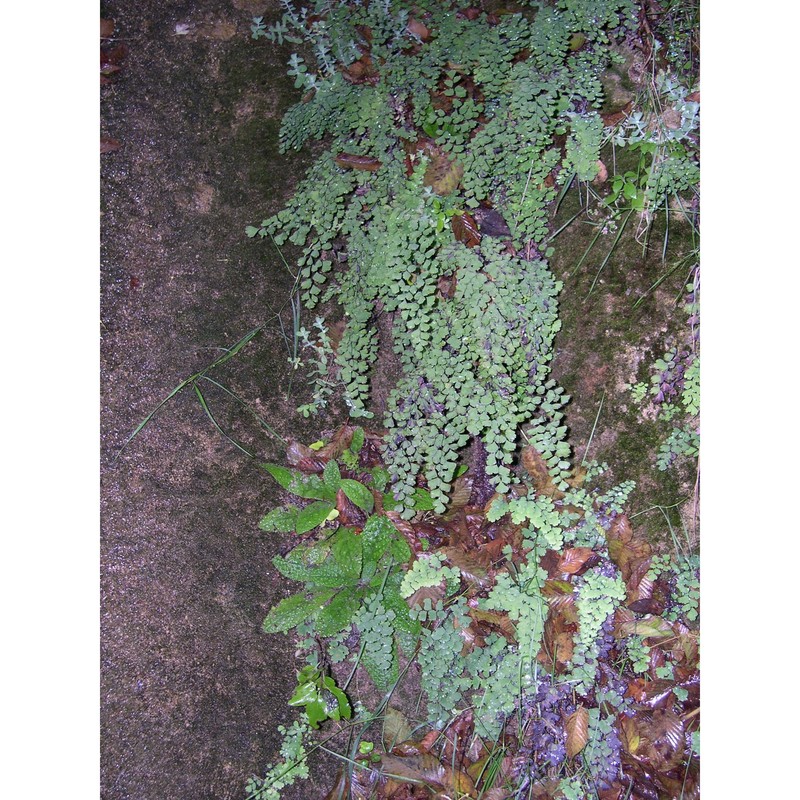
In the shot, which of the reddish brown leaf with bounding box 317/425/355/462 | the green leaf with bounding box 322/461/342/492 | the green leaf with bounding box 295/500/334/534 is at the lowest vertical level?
the green leaf with bounding box 295/500/334/534

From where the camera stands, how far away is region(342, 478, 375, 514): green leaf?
2166mm

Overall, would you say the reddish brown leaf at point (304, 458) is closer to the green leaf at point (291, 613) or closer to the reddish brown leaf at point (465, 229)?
the green leaf at point (291, 613)

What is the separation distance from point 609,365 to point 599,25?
113 centimetres

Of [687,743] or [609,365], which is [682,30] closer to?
[609,365]

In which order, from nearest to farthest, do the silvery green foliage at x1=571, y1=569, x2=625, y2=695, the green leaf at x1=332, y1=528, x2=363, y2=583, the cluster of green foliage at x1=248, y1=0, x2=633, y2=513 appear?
the cluster of green foliage at x1=248, y1=0, x2=633, y2=513 < the silvery green foliage at x1=571, y1=569, x2=625, y2=695 < the green leaf at x1=332, y1=528, x2=363, y2=583

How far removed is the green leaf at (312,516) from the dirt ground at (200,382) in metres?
0.14

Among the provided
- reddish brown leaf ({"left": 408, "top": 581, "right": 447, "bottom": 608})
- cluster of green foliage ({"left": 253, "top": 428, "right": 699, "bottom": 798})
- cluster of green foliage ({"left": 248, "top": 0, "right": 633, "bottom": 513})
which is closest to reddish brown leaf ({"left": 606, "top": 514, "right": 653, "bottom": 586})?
cluster of green foliage ({"left": 253, "top": 428, "right": 699, "bottom": 798})

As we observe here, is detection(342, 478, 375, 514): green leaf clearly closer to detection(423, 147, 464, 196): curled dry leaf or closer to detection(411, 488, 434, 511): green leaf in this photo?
detection(411, 488, 434, 511): green leaf

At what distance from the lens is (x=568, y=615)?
2.09m

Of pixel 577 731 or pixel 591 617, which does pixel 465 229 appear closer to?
pixel 591 617

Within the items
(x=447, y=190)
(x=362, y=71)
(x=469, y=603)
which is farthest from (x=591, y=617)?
(x=362, y=71)

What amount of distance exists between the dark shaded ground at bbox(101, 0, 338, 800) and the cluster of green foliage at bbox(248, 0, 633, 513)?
22 centimetres

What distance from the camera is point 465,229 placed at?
2.03m

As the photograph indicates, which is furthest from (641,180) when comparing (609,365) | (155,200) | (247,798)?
(247,798)
